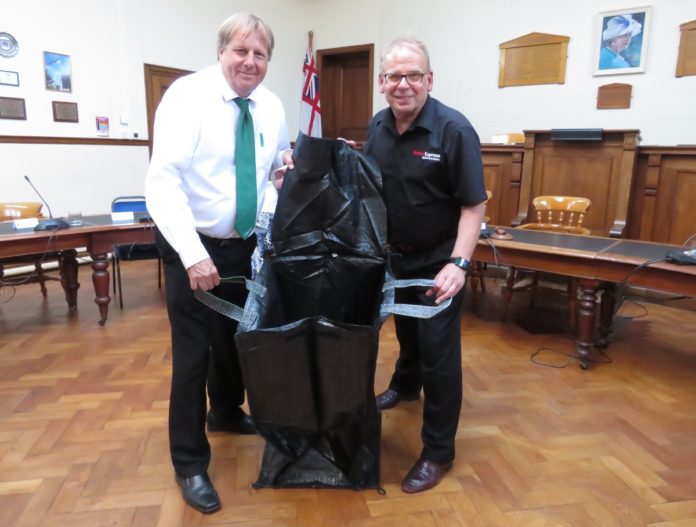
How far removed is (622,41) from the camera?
5.00 meters

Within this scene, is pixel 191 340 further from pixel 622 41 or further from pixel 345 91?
pixel 345 91

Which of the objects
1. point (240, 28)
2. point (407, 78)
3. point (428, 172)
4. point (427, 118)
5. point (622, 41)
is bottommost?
point (428, 172)

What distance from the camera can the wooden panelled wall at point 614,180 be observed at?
398 cm

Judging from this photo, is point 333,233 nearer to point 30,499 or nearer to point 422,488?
point 422,488

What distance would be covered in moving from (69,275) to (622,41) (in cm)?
536

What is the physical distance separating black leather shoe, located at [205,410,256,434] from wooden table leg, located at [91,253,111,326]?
5.29ft

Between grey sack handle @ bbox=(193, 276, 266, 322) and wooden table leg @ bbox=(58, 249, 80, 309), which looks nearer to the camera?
grey sack handle @ bbox=(193, 276, 266, 322)

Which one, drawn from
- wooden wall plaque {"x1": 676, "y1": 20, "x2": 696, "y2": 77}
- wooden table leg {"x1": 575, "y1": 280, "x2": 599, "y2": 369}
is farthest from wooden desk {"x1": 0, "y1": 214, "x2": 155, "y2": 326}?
wooden wall plaque {"x1": 676, "y1": 20, "x2": 696, "y2": 77}

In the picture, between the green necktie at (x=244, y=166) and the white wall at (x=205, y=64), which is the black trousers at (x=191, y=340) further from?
the white wall at (x=205, y=64)

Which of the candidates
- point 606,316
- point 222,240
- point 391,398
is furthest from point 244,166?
point 606,316

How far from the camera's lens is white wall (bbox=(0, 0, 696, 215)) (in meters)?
4.71

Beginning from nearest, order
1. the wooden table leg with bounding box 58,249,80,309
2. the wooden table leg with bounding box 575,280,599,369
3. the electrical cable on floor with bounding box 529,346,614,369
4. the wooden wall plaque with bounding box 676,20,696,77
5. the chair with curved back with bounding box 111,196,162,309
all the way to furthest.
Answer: the wooden table leg with bounding box 575,280,599,369, the electrical cable on floor with bounding box 529,346,614,369, the wooden table leg with bounding box 58,249,80,309, the chair with curved back with bounding box 111,196,162,309, the wooden wall plaque with bounding box 676,20,696,77

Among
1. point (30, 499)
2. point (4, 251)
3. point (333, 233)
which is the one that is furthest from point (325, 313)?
point (4, 251)

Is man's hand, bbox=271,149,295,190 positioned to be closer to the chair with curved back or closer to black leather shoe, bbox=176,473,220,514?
black leather shoe, bbox=176,473,220,514
